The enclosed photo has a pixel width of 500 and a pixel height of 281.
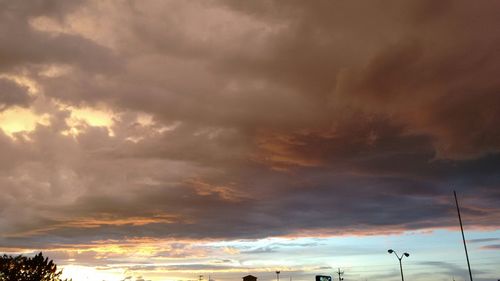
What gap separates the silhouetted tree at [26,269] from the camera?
85562 millimetres

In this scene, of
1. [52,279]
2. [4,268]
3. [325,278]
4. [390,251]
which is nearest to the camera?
[390,251]

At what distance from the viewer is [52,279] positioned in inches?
3696

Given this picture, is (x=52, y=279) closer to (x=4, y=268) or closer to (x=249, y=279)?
(x=4, y=268)

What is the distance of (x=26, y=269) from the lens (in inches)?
3519

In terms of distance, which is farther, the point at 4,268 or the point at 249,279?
the point at 249,279

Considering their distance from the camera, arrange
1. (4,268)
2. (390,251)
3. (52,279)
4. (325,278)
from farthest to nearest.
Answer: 1. (325,278)
2. (52,279)
3. (4,268)
4. (390,251)

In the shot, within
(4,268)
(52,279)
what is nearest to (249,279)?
(52,279)

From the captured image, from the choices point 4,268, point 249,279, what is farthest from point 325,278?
point 4,268

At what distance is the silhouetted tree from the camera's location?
281ft

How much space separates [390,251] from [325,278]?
208ft

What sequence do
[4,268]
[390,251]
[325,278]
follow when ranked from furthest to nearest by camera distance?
[325,278], [4,268], [390,251]

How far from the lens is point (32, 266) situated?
90.1m

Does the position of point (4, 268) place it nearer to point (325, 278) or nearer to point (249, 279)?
point (249, 279)

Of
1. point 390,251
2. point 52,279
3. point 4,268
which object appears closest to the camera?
point 390,251
